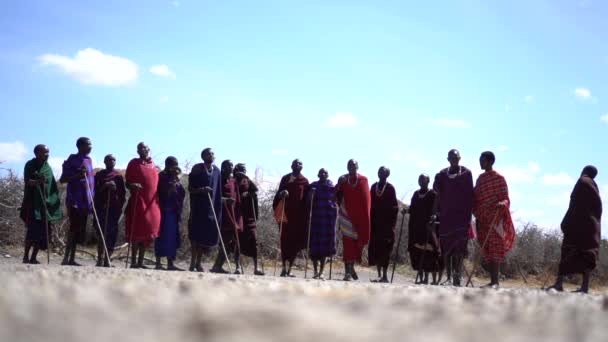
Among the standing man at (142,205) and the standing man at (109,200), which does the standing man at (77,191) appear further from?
the standing man at (142,205)

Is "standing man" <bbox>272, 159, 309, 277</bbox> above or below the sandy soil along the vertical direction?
above

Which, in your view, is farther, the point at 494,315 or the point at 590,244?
the point at 590,244

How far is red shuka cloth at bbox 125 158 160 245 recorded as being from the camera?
12.2m

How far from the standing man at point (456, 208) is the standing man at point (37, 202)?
684cm

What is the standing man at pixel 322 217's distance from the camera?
1326cm

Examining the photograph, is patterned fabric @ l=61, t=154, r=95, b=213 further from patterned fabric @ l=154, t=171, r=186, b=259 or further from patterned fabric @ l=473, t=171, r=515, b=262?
patterned fabric @ l=473, t=171, r=515, b=262

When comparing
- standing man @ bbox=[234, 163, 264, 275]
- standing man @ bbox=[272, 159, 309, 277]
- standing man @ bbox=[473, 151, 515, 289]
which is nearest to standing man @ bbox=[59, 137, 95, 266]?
standing man @ bbox=[234, 163, 264, 275]

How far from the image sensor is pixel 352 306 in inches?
150

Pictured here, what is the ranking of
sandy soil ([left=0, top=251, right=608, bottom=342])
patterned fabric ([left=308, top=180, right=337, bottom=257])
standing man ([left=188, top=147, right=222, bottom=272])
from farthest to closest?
patterned fabric ([left=308, top=180, right=337, bottom=257]), standing man ([left=188, top=147, right=222, bottom=272]), sandy soil ([left=0, top=251, right=608, bottom=342])

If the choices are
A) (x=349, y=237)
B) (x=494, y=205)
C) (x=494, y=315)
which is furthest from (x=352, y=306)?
(x=349, y=237)

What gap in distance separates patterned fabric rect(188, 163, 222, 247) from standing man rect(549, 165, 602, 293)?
6.01m

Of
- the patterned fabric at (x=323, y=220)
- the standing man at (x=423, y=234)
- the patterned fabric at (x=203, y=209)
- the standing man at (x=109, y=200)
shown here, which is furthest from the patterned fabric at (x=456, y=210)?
the standing man at (x=109, y=200)

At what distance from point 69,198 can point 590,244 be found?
A: 8.79 meters

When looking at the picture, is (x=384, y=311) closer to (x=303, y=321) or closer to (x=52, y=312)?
(x=303, y=321)
